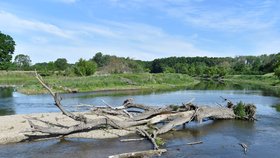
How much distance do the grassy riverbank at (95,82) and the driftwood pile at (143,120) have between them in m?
36.0

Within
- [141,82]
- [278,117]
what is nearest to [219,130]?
[278,117]

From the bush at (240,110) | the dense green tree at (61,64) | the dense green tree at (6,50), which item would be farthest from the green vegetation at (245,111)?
the dense green tree at (61,64)

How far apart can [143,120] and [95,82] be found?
48.7 metres

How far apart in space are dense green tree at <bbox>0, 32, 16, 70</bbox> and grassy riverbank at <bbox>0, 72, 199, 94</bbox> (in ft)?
27.2

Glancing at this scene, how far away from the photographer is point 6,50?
108 meters

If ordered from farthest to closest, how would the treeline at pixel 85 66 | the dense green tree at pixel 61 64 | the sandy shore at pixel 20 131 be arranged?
1. the dense green tree at pixel 61 64
2. the treeline at pixel 85 66
3. the sandy shore at pixel 20 131

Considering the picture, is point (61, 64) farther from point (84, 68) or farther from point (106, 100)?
point (106, 100)

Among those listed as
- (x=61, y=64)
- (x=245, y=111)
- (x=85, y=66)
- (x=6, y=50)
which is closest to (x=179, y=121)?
(x=245, y=111)

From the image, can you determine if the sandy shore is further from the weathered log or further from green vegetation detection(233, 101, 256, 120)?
green vegetation detection(233, 101, 256, 120)

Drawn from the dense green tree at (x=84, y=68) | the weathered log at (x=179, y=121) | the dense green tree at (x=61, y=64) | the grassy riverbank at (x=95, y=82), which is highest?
the dense green tree at (x=61, y=64)

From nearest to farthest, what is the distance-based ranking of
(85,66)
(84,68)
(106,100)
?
(106,100) → (84,68) → (85,66)

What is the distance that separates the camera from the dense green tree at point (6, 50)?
107 m

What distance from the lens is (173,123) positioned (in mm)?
24266

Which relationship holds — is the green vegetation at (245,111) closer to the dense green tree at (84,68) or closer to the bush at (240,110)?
the bush at (240,110)
